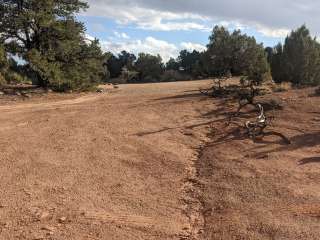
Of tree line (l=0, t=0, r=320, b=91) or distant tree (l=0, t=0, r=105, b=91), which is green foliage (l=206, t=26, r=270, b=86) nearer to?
tree line (l=0, t=0, r=320, b=91)

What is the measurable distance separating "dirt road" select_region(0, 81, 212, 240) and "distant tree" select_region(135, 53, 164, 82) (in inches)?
1576

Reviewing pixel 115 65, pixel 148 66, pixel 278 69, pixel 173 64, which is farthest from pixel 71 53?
pixel 173 64

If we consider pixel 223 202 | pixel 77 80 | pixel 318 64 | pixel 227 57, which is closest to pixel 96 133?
pixel 223 202

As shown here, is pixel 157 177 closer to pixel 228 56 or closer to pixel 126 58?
pixel 228 56

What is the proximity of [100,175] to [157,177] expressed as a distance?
962 mm

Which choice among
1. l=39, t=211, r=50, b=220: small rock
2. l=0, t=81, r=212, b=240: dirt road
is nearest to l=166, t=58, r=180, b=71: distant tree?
l=0, t=81, r=212, b=240: dirt road

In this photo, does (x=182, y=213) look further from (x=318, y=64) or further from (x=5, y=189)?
(x=318, y=64)

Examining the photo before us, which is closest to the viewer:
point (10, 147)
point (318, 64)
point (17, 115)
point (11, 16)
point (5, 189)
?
point (5, 189)

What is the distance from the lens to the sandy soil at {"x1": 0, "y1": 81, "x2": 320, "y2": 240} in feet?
24.1

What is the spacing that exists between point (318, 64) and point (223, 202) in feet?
60.5

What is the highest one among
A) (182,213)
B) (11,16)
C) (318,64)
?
(11,16)

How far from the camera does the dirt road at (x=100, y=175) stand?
733cm

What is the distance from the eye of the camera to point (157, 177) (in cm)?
949

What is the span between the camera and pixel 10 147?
11297mm
